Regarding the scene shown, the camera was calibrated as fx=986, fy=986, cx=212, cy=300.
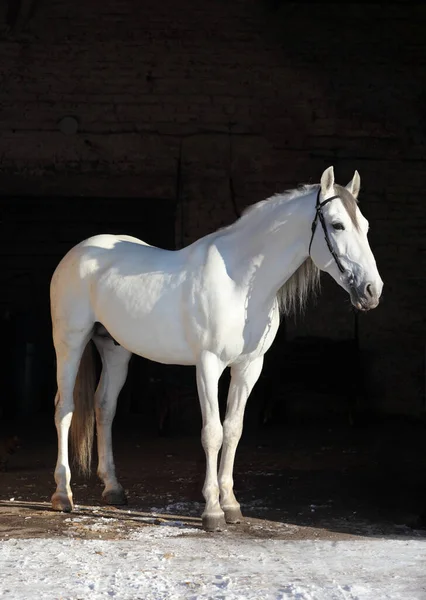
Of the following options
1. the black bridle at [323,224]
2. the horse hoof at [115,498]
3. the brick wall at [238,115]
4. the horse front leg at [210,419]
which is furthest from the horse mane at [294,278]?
the brick wall at [238,115]

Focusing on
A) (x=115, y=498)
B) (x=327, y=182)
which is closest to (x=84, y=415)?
(x=115, y=498)

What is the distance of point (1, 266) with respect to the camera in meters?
12.5

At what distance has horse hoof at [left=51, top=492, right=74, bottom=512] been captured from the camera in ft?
19.4

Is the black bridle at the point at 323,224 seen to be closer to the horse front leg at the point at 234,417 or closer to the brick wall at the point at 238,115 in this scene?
the horse front leg at the point at 234,417

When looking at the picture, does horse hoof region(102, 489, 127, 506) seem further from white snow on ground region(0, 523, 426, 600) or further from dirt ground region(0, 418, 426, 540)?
white snow on ground region(0, 523, 426, 600)

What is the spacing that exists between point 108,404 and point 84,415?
0.17 metres

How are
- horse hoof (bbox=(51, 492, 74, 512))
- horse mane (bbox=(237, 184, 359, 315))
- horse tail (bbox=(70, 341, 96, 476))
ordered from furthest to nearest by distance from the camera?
horse tail (bbox=(70, 341, 96, 476))
horse hoof (bbox=(51, 492, 74, 512))
horse mane (bbox=(237, 184, 359, 315))

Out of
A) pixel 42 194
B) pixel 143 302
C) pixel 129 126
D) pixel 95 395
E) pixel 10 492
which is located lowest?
pixel 10 492

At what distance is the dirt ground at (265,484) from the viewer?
5551mm

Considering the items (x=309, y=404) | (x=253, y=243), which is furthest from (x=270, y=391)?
(x=253, y=243)

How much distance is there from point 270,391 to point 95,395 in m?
3.97

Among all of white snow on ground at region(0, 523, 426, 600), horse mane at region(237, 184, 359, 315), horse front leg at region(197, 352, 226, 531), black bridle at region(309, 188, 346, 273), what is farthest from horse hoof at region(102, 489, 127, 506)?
black bridle at region(309, 188, 346, 273)

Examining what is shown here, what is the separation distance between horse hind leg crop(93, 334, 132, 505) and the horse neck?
3.90ft

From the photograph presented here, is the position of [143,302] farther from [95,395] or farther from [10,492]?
[10,492]
